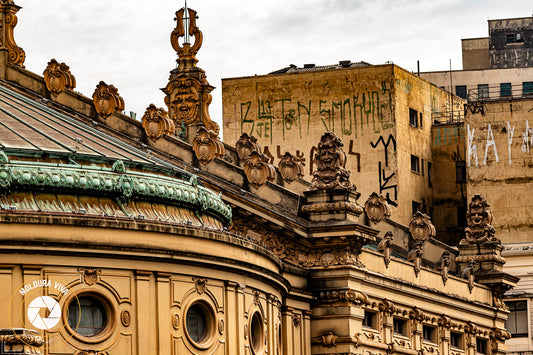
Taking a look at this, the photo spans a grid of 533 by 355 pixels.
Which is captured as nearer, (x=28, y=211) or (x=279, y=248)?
(x=28, y=211)

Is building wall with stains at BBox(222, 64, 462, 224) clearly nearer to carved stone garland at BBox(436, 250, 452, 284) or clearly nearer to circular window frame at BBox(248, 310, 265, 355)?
carved stone garland at BBox(436, 250, 452, 284)

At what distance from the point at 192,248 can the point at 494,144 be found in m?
54.5

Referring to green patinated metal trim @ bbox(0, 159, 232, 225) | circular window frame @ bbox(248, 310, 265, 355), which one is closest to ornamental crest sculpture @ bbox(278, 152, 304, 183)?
circular window frame @ bbox(248, 310, 265, 355)

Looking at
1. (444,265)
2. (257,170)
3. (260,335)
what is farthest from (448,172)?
(260,335)

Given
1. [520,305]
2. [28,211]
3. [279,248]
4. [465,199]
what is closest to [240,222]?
[279,248]

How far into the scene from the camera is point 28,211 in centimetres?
5103

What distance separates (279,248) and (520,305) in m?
33.2

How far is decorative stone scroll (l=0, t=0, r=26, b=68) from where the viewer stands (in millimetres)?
71375

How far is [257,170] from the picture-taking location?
71562 mm

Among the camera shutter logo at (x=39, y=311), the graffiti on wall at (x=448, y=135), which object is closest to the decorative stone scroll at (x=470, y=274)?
the graffiti on wall at (x=448, y=135)

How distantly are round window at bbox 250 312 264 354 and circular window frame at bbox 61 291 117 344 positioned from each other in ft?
23.7

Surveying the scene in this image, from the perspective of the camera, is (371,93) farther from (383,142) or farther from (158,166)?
(158,166)

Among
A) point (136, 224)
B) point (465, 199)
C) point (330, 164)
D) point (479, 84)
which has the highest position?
point (479, 84)

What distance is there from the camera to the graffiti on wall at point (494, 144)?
10550cm
